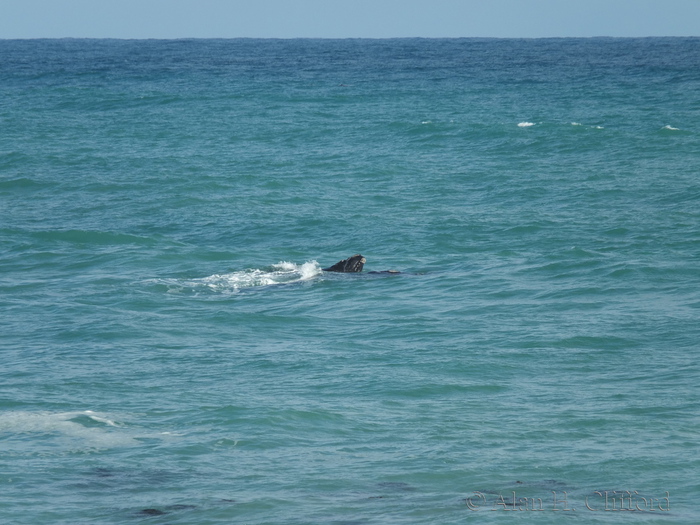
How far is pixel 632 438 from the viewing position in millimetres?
14562

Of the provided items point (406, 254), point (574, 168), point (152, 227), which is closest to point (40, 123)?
point (152, 227)

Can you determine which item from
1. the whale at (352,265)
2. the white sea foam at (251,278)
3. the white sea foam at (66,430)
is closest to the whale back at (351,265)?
the whale at (352,265)

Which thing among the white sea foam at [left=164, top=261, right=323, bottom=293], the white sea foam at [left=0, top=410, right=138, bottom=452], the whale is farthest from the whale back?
the white sea foam at [left=0, top=410, right=138, bottom=452]

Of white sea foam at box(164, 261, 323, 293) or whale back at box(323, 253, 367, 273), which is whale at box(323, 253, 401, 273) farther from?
white sea foam at box(164, 261, 323, 293)

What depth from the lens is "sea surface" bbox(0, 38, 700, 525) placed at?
43.2 feet

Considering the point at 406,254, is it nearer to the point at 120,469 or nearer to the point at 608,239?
the point at 608,239

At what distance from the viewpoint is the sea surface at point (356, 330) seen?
43.2ft

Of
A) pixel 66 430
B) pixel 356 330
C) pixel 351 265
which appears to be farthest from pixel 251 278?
pixel 66 430

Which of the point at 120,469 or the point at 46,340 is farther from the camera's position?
the point at 46,340

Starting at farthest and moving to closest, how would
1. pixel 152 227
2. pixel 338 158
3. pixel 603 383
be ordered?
pixel 338 158, pixel 152 227, pixel 603 383

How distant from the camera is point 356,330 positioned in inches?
822

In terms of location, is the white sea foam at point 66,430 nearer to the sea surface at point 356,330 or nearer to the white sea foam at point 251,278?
the sea surface at point 356,330

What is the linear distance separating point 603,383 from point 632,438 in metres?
2.73

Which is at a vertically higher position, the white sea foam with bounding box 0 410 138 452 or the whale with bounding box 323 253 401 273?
the whale with bounding box 323 253 401 273
